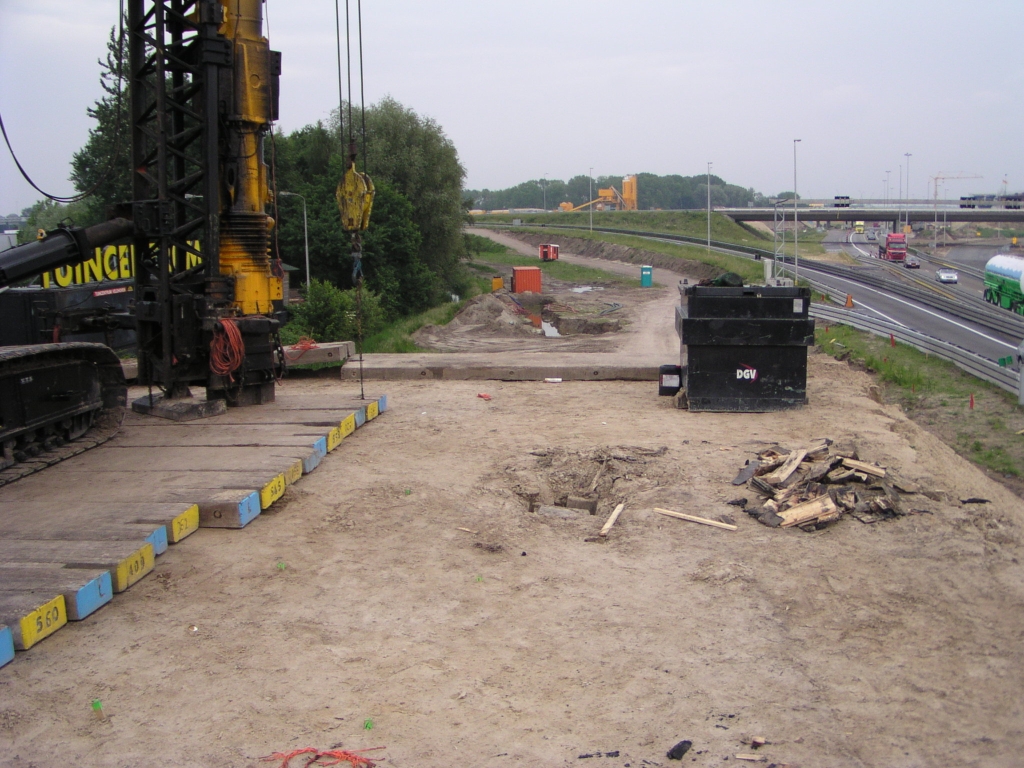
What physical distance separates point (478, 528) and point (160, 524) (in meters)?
2.79

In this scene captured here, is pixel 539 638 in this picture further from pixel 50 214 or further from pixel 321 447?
pixel 50 214

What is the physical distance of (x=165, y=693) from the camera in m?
5.36

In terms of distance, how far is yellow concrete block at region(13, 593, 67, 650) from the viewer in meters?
5.65

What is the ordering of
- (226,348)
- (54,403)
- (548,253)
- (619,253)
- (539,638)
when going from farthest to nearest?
(619,253), (548,253), (226,348), (54,403), (539,638)

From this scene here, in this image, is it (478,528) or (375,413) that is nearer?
(478,528)

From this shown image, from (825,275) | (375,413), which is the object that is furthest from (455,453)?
(825,275)

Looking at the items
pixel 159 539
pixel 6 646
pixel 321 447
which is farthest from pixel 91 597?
pixel 321 447

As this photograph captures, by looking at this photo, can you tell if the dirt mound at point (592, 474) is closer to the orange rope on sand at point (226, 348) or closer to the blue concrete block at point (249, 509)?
the blue concrete block at point (249, 509)

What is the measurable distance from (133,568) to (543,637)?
10.4 feet

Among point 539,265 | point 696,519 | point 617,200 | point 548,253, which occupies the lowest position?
point 696,519

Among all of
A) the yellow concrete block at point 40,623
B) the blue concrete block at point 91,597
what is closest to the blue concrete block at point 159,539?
the blue concrete block at point 91,597

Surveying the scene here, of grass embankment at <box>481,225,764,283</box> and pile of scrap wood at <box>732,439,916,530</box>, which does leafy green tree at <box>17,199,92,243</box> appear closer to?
grass embankment at <box>481,225,764,283</box>

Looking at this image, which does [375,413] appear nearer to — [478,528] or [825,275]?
[478,528]

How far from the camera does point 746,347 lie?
1305cm
